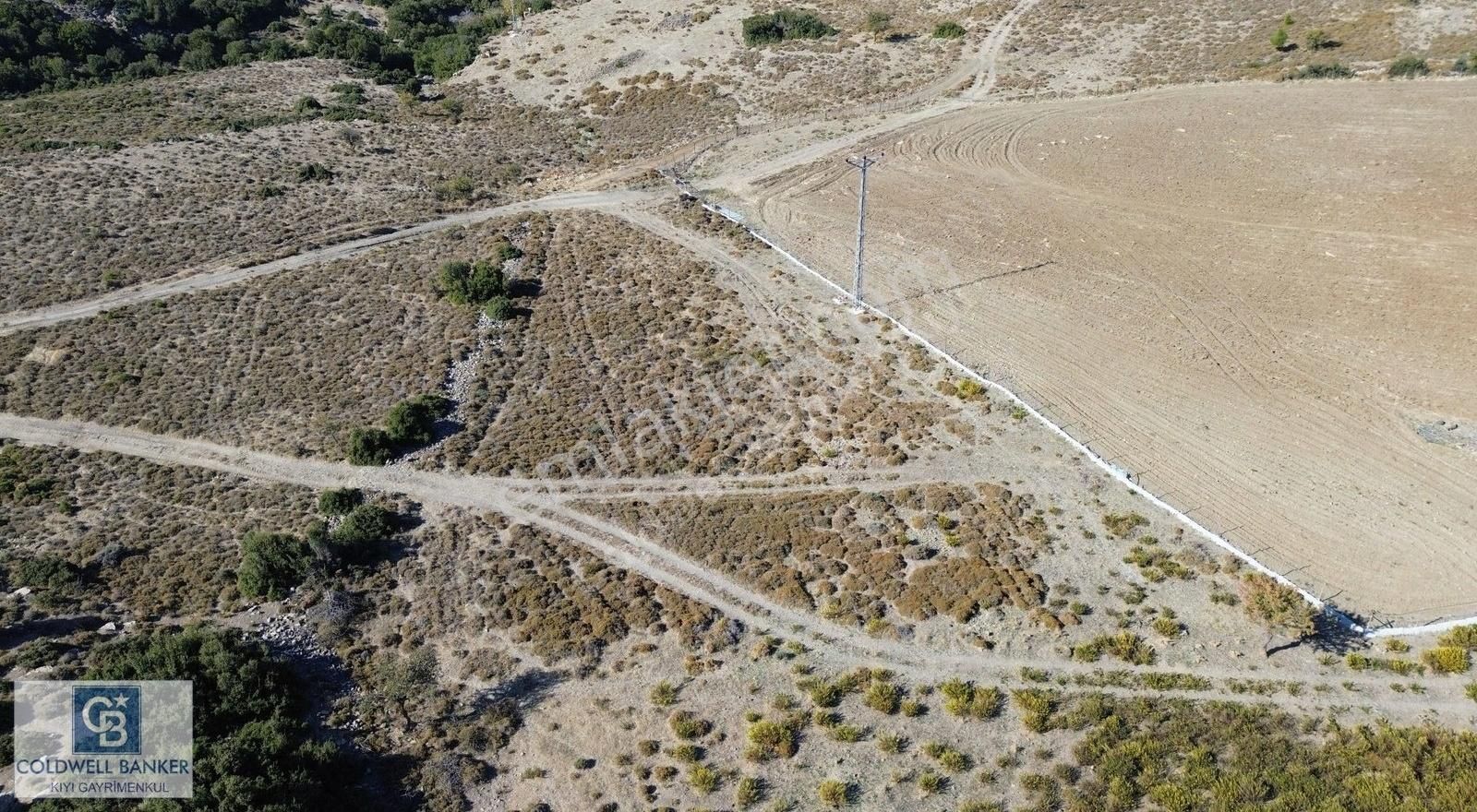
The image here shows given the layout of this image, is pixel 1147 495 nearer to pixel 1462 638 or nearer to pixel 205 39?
pixel 1462 638

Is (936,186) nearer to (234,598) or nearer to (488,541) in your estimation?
(488,541)

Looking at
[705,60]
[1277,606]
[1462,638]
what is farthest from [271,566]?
[705,60]

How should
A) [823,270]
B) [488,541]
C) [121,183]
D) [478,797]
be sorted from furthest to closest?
1. [121,183]
2. [823,270]
3. [488,541]
4. [478,797]

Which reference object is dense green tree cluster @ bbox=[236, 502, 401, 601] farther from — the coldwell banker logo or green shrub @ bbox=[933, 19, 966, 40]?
green shrub @ bbox=[933, 19, 966, 40]

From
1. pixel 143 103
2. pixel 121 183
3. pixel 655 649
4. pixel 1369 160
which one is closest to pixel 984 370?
pixel 655 649

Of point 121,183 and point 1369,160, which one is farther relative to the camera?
point 121,183

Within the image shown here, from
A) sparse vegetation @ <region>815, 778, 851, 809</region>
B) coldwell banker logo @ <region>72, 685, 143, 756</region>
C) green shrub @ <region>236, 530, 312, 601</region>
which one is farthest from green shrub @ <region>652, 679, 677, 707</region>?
green shrub @ <region>236, 530, 312, 601</region>
